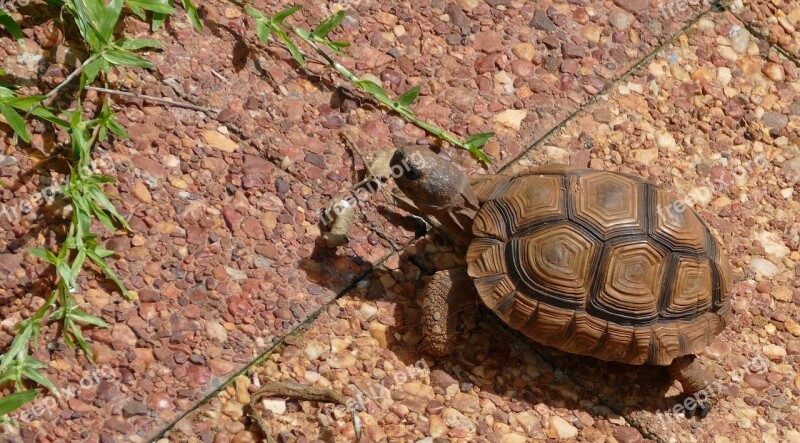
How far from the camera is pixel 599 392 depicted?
3.76 m

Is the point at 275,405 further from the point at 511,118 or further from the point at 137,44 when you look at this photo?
the point at 511,118

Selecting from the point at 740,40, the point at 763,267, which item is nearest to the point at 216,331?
the point at 763,267

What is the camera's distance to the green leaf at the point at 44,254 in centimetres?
322

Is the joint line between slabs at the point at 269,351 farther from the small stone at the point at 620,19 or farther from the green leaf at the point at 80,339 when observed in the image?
the small stone at the point at 620,19

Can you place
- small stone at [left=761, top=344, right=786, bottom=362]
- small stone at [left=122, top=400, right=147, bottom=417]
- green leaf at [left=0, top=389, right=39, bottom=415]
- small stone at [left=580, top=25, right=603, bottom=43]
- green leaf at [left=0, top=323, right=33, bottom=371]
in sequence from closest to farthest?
green leaf at [left=0, top=389, right=39, bottom=415] → green leaf at [left=0, top=323, right=33, bottom=371] → small stone at [left=122, top=400, right=147, bottom=417] → small stone at [left=761, top=344, right=786, bottom=362] → small stone at [left=580, top=25, right=603, bottom=43]

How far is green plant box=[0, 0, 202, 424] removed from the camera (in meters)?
3.25

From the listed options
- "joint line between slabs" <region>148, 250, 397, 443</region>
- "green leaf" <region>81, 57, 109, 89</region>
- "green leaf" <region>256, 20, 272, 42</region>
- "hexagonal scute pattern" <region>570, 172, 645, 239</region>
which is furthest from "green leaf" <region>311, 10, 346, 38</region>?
"hexagonal scute pattern" <region>570, 172, 645, 239</region>

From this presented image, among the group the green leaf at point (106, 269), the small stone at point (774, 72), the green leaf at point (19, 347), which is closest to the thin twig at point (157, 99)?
the green leaf at point (106, 269)

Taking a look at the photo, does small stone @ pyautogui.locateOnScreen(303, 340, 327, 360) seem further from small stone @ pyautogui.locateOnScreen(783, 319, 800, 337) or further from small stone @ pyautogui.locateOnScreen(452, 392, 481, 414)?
small stone @ pyautogui.locateOnScreen(783, 319, 800, 337)

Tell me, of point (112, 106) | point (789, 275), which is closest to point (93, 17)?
point (112, 106)

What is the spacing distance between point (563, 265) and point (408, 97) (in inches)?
47.5

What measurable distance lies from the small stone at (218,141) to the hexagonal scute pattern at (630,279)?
5.63 ft

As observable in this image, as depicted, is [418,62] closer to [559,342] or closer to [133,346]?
[559,342]

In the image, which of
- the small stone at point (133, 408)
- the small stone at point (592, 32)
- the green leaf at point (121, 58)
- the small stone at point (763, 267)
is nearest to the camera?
the small stone at point (133, 408)
